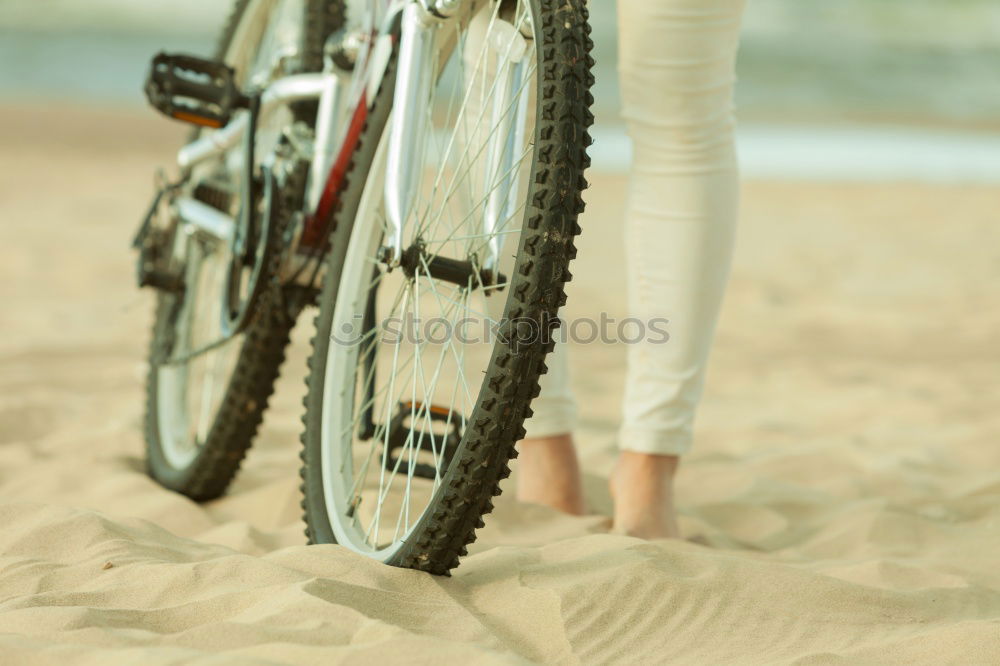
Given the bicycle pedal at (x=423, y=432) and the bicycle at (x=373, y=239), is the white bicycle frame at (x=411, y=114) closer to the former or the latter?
the bicycle at (x=373, y=239)

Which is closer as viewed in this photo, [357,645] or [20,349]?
[357,645]

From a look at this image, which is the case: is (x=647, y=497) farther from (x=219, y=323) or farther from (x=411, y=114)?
(x=219, y=323)

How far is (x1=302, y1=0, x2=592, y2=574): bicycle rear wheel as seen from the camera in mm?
1180

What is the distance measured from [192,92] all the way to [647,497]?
1050mm

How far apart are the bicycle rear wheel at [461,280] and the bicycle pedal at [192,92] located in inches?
17.4

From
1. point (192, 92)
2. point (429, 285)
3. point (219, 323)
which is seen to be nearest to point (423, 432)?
point (429, 285)

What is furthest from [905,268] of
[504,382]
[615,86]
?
[615,86]

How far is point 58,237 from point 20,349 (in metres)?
1.94

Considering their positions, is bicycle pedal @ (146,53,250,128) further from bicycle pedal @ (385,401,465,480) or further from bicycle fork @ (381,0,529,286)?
bicycle pedal @ (385,401,465,480)

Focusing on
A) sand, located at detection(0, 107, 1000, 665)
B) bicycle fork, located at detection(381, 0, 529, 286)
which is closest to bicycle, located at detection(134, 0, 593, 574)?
bicycle fork, located at detection(381, 0, 529, 286)

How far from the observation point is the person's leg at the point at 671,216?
1561 mm

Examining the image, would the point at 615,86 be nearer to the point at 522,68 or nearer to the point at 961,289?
the point at 961,289

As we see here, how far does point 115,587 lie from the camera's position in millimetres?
1268

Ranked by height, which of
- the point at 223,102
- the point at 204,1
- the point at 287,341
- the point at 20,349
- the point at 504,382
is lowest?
the point at 20,349
